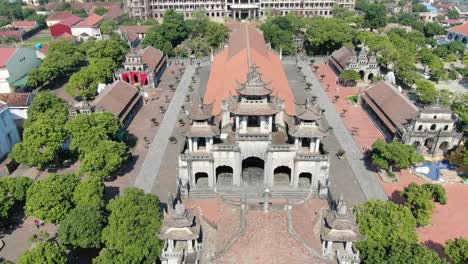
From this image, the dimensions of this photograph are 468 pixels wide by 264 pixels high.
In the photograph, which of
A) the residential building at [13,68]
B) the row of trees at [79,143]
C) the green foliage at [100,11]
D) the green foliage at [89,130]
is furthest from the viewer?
the green foliage at [100,11]

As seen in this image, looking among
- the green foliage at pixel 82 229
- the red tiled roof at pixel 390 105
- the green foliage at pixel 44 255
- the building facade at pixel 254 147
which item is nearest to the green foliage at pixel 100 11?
the red tiled roof at pixel 390 105

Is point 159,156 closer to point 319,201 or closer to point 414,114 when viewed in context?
point 319,201

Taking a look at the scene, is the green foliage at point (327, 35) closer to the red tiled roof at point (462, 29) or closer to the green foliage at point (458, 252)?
the red tiled roof at point (462, 29)

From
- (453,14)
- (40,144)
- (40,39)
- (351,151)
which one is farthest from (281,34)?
(453,14)

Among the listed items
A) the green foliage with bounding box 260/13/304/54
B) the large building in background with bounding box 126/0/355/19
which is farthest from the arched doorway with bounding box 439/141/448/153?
the large building in background with bounding box 126/0/355/19

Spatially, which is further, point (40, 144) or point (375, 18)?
point (375, 18)

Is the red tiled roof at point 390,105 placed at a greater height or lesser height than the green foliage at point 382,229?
greater

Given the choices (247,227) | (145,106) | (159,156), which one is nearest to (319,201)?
(247,227)

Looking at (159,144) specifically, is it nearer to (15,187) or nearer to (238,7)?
(15,187)
